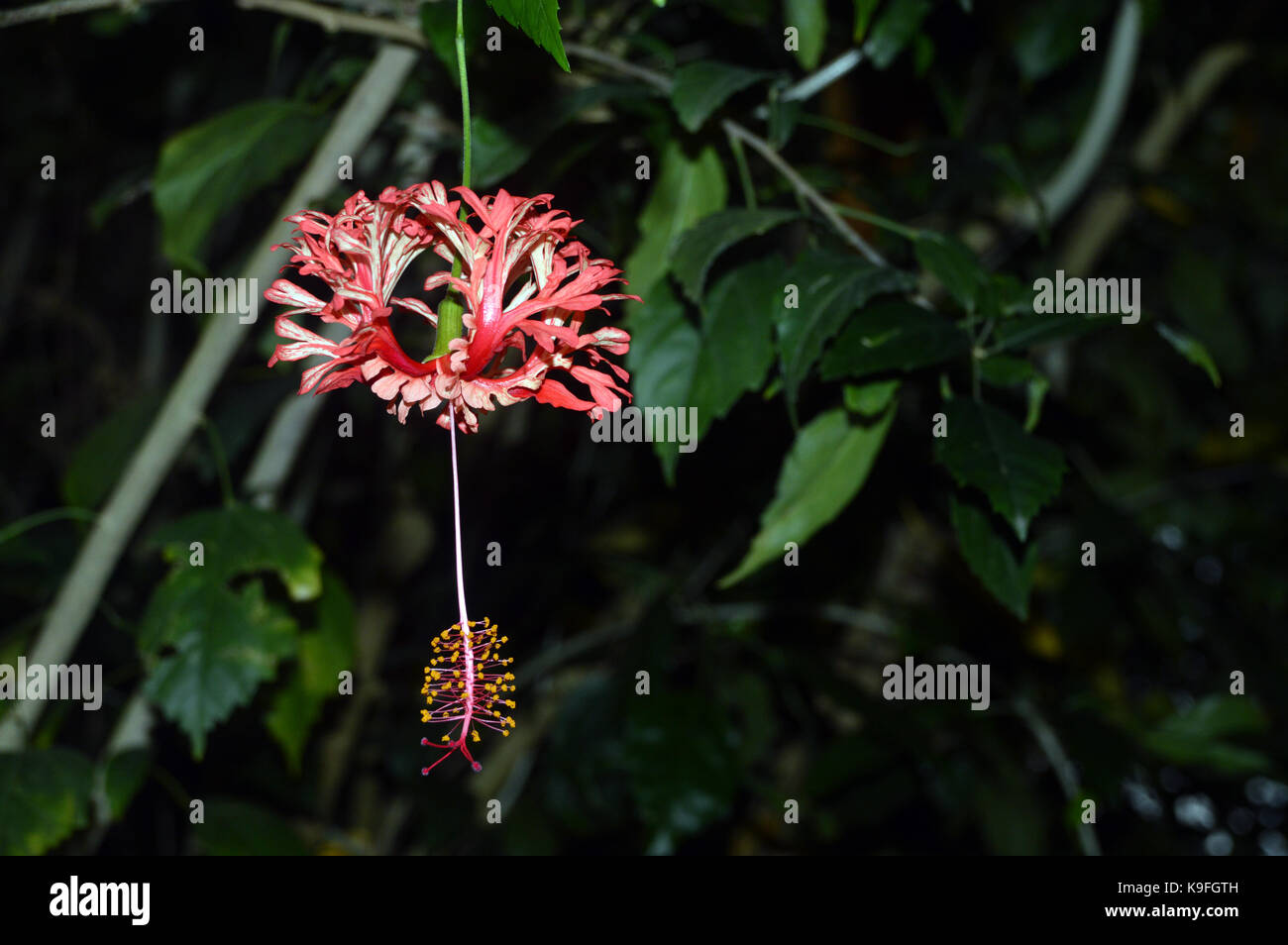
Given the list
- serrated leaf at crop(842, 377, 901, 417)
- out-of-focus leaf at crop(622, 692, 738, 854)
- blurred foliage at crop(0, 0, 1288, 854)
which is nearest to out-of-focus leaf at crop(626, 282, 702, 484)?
blurred foliage at crop(0, 0, 1288, 854)

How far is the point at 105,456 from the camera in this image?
127 centimetres

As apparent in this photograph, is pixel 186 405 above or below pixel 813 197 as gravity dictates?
below

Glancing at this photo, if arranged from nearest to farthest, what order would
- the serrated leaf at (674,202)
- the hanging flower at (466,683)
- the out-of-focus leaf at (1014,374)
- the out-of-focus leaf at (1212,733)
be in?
1. the hanging flower at (466,683)
2. the out-of-focus leaf at (1014,374)
3. the serrated leaf at (674,202)
4. the out-of-focus leaf at (1212,733)

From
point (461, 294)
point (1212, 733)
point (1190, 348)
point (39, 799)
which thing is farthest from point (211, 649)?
point (1212, 733)

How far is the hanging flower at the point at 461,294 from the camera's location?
1.86ft

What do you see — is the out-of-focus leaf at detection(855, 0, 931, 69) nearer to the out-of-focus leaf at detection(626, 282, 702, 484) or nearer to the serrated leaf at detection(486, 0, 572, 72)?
the out-of-focus leaf at detection(626, 282, 702, 484)

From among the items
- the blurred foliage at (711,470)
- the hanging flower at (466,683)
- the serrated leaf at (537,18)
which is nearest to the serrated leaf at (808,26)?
the blurred foliage at (711,470)

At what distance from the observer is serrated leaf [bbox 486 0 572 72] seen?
508 mm

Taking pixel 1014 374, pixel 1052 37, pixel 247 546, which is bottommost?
pixel 247 546

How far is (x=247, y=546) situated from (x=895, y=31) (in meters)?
0.84

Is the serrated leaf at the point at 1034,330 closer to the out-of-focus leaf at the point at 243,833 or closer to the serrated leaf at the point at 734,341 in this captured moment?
the serrated leaf at the point at 734,341

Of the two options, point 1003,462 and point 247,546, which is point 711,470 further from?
point 1003,462

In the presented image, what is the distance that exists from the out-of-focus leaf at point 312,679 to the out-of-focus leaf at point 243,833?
110 mm
